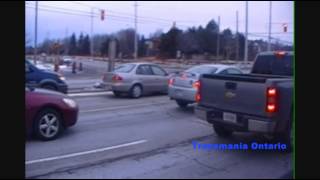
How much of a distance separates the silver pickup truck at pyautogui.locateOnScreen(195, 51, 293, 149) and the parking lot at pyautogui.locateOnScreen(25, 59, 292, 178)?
0.52m

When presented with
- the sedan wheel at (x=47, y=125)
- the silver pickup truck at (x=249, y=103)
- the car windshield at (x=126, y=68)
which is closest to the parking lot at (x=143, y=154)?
the sedan wheel at (x=47, y=125)

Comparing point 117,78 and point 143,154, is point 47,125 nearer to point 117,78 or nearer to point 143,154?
point 143,154

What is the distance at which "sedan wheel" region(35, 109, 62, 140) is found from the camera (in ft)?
25.4

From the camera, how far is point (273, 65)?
29.3 ft

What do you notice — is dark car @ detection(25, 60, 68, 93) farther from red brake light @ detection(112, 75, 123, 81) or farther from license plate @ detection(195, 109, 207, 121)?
license plate @ detection(195, 109, 207, 121)

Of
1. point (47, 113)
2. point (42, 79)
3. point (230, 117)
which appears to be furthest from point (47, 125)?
point (42, 79)

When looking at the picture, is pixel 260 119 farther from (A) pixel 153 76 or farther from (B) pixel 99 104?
(A) pixel 153 76

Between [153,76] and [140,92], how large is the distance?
3.10 feet

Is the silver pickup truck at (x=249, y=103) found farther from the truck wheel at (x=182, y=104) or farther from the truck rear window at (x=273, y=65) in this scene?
the truck wheel at (x=182, y=104)

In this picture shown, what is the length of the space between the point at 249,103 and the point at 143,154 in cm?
192
